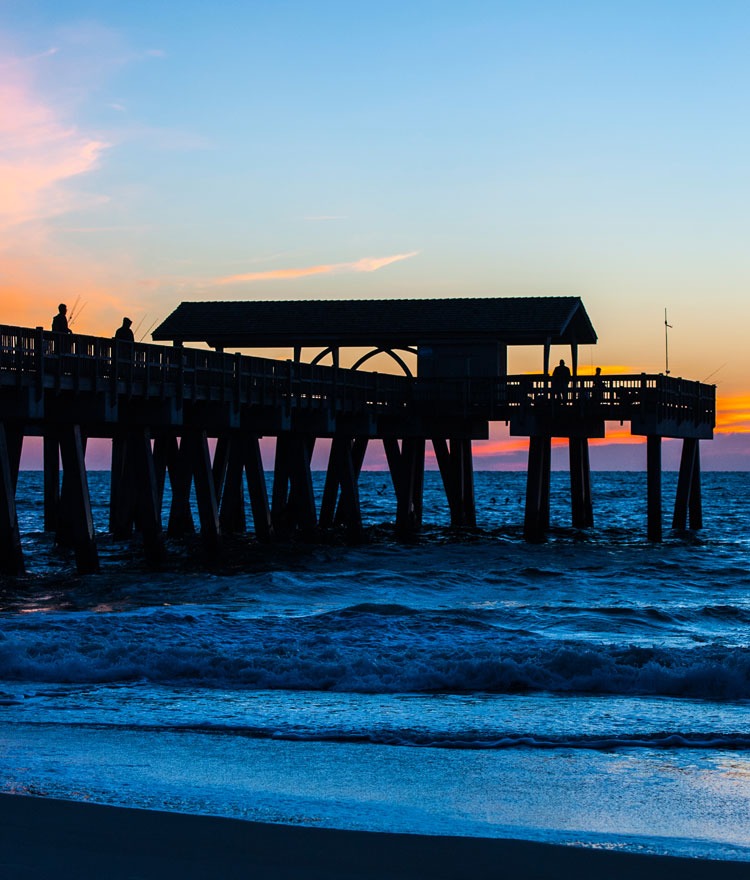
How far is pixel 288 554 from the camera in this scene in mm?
34281

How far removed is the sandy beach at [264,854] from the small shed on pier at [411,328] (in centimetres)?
3257

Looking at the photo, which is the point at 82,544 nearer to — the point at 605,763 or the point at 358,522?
the point at 358,522

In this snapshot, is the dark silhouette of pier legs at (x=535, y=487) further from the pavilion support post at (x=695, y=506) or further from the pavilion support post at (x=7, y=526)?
the pavilion support post at (x=7, y=526)

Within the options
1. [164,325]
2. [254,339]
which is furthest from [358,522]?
[164,325]

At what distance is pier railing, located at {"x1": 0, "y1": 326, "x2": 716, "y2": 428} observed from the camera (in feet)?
76.4

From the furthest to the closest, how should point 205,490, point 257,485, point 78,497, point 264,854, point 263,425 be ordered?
point 257,485 < point 263,425 < point 205,490 < point 78,497 < point 264,854

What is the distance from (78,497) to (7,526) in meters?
2.13

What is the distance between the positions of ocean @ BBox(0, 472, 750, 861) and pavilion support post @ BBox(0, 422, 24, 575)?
1.28 feet

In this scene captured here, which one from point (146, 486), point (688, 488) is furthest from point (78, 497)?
point (688, 488)

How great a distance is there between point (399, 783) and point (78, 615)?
10.6 meters

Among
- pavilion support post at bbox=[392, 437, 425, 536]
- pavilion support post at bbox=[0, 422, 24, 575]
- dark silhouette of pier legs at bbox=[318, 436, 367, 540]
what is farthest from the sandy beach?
pavilion support post at bbox=[392, 437, 425, 536]

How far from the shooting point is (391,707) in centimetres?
1219

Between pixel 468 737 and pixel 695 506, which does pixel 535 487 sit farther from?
pixel 468 737

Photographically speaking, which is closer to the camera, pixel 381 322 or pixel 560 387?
pixel 560 387
